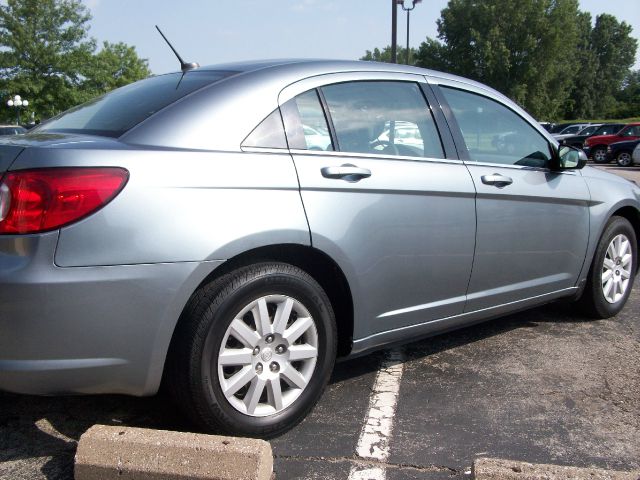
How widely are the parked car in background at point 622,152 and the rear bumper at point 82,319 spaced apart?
24304mm

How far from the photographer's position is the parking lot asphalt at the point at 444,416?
2744 millimetres

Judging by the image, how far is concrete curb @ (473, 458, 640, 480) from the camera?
229cm

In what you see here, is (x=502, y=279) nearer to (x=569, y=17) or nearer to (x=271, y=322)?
(x=271, y=322)

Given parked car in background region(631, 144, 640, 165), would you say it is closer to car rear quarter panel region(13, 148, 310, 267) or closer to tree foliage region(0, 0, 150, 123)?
car rear quarter panel region(13, 148, 310, 267)

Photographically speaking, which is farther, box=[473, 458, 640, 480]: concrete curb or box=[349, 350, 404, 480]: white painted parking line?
box=[349, 350, 404, 480]: white painted parking line

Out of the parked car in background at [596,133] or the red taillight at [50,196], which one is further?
the parked car in background at [596,133]

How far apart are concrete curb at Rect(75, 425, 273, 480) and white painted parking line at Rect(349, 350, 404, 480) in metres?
0.44

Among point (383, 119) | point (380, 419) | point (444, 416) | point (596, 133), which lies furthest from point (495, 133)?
point (596, 133)

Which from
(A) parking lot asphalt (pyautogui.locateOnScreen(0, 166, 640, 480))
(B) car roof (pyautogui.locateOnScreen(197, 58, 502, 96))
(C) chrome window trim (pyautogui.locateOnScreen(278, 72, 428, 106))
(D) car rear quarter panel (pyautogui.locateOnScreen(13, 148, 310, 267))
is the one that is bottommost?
(A) parking lot asphalt (pyautogui.locateOnScreen(0, 166, 640, 480))

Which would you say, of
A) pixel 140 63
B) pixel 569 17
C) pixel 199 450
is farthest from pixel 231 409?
pixel 140 63

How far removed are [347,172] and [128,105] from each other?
1.05 meters

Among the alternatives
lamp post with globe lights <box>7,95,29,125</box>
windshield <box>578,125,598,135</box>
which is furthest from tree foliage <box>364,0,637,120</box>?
lamp post with globe lights <box>7,95,29,125</box>

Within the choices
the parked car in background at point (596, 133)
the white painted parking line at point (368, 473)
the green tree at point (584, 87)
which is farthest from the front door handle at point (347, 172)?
the green tree at point (584, 87)

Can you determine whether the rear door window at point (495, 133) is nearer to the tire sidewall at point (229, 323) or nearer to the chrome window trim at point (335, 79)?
the chrome window trim at point (335, 79)
